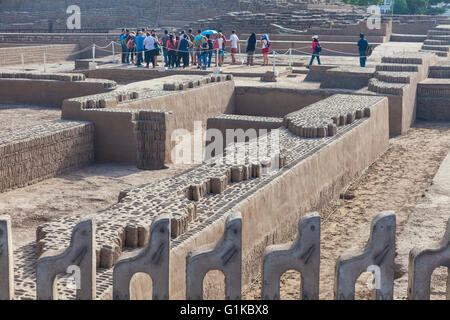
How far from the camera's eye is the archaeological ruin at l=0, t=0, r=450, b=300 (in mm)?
4078

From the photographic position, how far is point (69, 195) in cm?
970

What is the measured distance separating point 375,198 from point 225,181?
3.24m

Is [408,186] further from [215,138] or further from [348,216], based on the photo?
[215,138]

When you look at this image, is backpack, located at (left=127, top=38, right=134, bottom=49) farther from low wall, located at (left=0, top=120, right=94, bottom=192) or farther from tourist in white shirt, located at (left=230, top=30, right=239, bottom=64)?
low wall, located at (left=0, top=120, right=94, bottom=192)

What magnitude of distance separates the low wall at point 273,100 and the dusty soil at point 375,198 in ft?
7.62

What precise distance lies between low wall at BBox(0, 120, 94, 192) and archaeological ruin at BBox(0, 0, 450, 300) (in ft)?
0.09

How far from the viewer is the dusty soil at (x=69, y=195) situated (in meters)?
8.54

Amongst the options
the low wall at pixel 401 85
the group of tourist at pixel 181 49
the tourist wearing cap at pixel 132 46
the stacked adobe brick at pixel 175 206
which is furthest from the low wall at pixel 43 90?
the stacked adobe brick at pixel 175 206

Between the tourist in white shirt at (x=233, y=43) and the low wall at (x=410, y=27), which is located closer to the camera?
the tourist in white shirt at (x=233, y=43)

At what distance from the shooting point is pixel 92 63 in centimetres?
1909

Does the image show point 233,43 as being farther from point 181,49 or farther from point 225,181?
point 225,181

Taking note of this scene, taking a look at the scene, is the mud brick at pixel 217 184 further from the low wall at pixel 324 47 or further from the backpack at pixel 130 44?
the low wall at pixel 324 47

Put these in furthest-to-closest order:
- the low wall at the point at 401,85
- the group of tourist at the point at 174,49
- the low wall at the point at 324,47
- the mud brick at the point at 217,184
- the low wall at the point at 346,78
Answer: the low wall at the point at 324,47 → the group of tourist at the point at 174,49 → the low wall at the point at 346,78 → the low wall at the point at 401,85 → the mud brick at the point at 217,184
